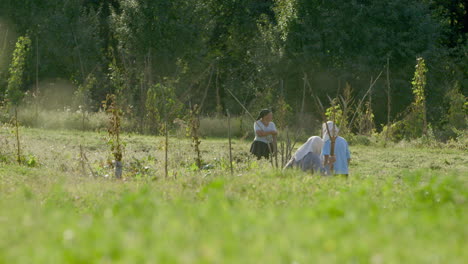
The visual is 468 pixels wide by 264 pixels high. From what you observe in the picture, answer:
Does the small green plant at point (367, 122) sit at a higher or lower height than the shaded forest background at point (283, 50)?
lower

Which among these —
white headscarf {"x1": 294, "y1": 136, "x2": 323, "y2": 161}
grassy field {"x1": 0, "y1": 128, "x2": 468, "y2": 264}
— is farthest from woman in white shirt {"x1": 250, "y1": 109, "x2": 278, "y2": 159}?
grassy field {"x1": 0, "y1": 128, "x2": 468, "y2": 264}

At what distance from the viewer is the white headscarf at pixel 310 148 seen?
425 inches

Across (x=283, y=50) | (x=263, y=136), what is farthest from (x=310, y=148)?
(x=283, y=50)

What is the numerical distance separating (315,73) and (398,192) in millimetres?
18900

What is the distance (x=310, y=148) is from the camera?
10.8 m

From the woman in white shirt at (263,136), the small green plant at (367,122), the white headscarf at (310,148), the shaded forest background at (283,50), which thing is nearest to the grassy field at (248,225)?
the white headscarf at (310,148)

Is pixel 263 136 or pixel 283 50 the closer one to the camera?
pixel 263 136

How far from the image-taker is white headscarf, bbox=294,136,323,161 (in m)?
10.8

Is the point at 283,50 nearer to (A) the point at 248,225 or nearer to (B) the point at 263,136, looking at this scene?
(B) the point at 263,136

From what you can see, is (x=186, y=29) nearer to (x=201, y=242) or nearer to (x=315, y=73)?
(x=315, y=73)

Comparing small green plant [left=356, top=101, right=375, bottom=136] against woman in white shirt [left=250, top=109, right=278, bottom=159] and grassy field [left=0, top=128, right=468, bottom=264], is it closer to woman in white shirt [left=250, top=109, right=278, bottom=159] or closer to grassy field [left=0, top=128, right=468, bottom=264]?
woman in white shirt [left=250, top=109, right=278, bottom=159]

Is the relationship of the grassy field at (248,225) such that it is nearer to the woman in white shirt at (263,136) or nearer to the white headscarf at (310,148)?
the white headscarf at (310,148)

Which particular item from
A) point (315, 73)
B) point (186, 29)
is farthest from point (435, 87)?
point (186, 29)

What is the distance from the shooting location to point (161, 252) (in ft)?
12.8
